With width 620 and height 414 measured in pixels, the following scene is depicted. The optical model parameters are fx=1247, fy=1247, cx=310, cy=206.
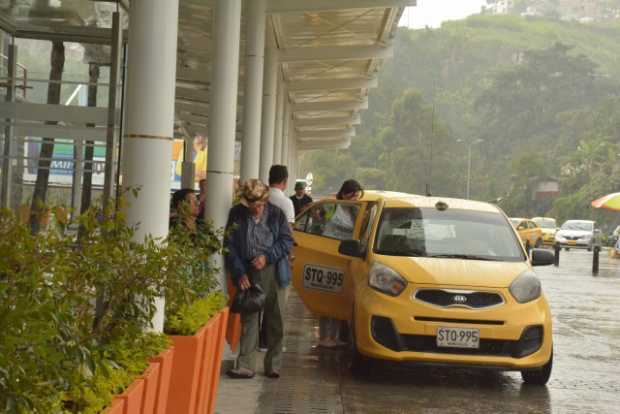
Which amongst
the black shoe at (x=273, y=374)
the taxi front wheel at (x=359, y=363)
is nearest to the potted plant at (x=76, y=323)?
the black shoe at (x=273, y=374)

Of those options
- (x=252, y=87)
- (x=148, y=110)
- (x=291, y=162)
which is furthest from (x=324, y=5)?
(x=291, y=162)

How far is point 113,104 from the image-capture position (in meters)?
16.4

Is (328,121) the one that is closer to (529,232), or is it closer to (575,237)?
(529,232)

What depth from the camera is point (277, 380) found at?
10.6 metres

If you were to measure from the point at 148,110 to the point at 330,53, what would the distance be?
71.6 feet

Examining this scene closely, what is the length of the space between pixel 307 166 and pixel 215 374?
549 ft

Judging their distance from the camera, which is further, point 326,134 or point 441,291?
point 326,134

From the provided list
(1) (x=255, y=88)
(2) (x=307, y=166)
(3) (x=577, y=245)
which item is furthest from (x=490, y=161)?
(1) (x=255, y=88)

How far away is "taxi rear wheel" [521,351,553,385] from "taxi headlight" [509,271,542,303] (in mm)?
596

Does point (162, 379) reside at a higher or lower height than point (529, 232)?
higher

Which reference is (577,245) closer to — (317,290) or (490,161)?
(317,290)

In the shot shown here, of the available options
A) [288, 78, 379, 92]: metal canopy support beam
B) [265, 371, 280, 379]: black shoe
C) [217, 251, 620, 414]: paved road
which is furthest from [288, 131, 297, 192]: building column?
[265, 371, 280, 379]: black shoe

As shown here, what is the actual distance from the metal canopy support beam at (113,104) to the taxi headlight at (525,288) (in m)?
6.36

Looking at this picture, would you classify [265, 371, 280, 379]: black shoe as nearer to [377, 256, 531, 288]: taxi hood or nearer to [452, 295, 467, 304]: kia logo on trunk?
[377, 256, 531, 288]: taxi hood
